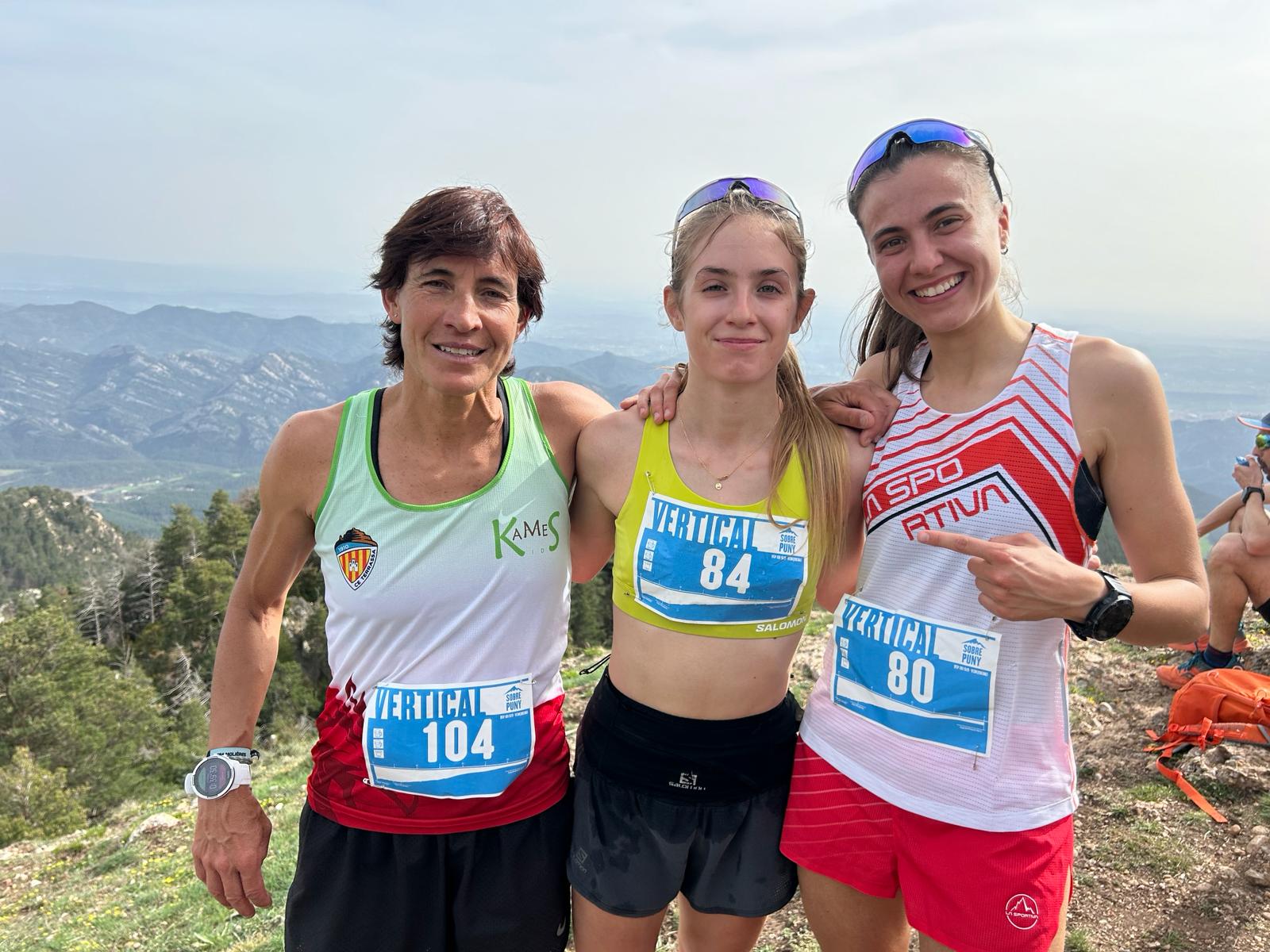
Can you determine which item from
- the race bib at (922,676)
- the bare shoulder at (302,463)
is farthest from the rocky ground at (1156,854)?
the bare shoulder at (302,463)

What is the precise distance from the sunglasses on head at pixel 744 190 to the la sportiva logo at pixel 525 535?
136 cm

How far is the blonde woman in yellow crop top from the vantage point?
9.12 feet

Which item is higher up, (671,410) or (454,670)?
(671,410)

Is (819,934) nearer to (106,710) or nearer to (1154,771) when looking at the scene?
(1154,771)

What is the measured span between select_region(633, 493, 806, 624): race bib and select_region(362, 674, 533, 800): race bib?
2.28 ft

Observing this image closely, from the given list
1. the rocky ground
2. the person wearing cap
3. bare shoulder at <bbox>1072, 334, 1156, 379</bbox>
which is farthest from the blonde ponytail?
the person wearing cap

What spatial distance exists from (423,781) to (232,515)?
47776 mm

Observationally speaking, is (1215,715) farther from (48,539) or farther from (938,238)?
(48,539)

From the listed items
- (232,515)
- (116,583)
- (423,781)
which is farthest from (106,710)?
(423,781)

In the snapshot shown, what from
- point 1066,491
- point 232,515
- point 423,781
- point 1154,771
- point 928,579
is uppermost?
point 1066,491

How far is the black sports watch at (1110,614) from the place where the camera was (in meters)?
2.23

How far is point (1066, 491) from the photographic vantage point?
245cm

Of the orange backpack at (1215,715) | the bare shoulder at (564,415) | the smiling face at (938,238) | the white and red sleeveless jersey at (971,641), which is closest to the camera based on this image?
the white and red sleeveless jersey at (971,641)

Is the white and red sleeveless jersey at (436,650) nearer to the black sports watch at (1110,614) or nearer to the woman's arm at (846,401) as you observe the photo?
the woman's arm at (846,401)
